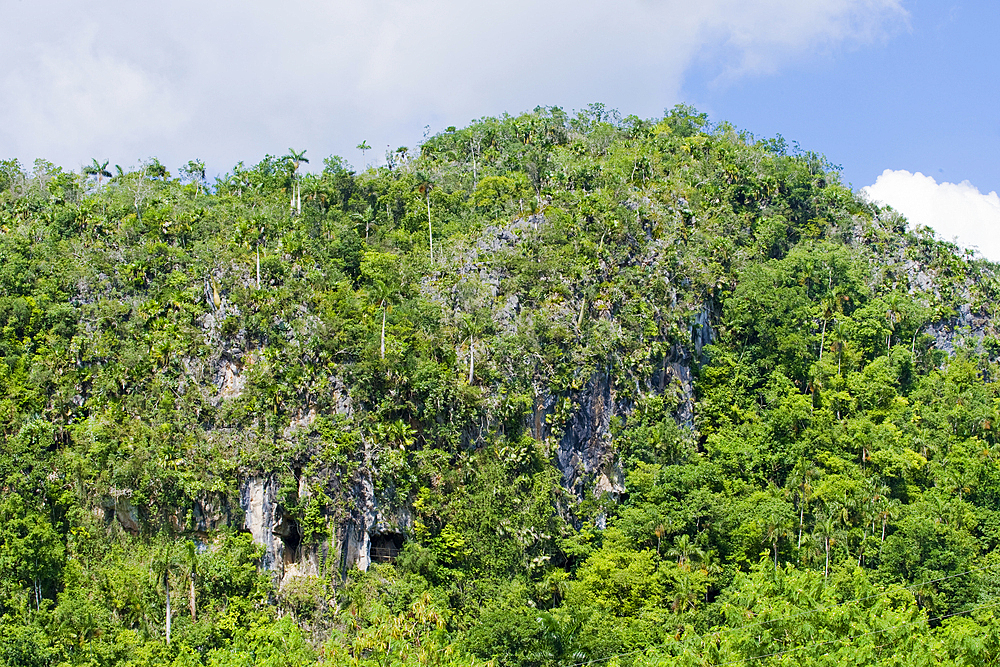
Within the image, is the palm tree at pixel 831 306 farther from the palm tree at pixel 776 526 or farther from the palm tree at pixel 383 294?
the palm tree at pixel 383 294

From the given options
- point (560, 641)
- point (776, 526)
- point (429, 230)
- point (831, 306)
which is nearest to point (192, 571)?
point (560, 641)

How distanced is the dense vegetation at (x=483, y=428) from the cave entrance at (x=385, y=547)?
913 mm

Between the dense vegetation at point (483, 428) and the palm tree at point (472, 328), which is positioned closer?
the dense vegetation at point (483, 428)

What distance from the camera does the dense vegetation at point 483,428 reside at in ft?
Result: 116

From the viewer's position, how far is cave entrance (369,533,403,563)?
130 ft

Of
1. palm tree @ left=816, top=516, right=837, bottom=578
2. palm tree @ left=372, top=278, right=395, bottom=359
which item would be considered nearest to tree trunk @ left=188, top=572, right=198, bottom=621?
palm tree @ left=372, top=278, right=395, bottom=359

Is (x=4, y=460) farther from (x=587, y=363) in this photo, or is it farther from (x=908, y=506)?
(x=908, y=506)

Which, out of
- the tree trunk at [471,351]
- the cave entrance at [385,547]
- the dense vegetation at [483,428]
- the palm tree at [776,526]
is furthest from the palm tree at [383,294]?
the palm tree at [776,526]

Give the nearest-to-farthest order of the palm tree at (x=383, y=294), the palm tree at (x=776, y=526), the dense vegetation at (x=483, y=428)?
the dense vegetation at (x=483, y=428) < the palm tree at (x=776, y=526) < the palm tree at (x=383, y=294)

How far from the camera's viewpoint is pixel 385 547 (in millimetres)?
39750

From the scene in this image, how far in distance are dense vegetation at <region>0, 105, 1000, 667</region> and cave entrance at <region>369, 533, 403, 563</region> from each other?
0.91 m

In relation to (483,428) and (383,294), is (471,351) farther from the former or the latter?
(383,294)

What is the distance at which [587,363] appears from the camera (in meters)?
44.4

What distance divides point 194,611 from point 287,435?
289 inches
